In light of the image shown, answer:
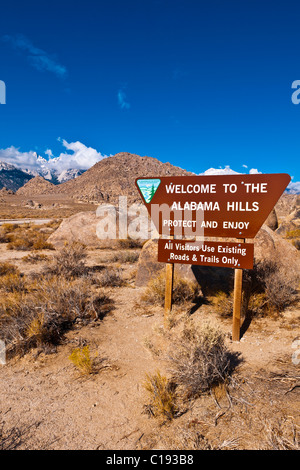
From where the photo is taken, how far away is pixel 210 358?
2982 millimetres

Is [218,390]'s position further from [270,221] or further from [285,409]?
[270,221]

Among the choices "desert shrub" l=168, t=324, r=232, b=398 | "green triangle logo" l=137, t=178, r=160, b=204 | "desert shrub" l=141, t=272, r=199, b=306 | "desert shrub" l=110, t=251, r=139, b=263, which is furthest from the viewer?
"desert shrub" l=110, t=251, r=139, b=263

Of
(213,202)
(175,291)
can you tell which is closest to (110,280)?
(175,291)

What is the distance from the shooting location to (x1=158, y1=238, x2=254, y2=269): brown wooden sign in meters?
4.02

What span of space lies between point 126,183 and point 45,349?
120990mm

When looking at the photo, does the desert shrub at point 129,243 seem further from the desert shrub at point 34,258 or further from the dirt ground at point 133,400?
the dirt ground at point 133,400

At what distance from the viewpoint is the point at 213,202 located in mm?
4176

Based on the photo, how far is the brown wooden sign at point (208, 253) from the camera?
4020 millimetres

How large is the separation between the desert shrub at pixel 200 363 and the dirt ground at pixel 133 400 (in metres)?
0.13

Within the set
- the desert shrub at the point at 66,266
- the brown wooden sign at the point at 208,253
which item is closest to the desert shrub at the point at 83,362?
the brown wooden sign at the point at 208,253

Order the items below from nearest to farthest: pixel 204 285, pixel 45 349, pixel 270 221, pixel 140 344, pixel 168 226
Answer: pixel 45 349 < pixel 140 344 < pixel 168 226 < pixel 204 285 < pixel 270 221

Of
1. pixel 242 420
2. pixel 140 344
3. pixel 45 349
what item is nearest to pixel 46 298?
pixel 45 349

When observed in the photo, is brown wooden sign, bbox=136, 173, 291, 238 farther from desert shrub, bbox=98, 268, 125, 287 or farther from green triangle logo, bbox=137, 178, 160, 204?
desert shrub, bbox=98, 268, 125, 287

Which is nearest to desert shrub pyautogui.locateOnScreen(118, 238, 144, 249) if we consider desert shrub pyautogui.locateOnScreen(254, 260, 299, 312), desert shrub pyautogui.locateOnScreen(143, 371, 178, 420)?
desert shrub pyautogui.locateOnScreen(254, 260, 299, 312)
